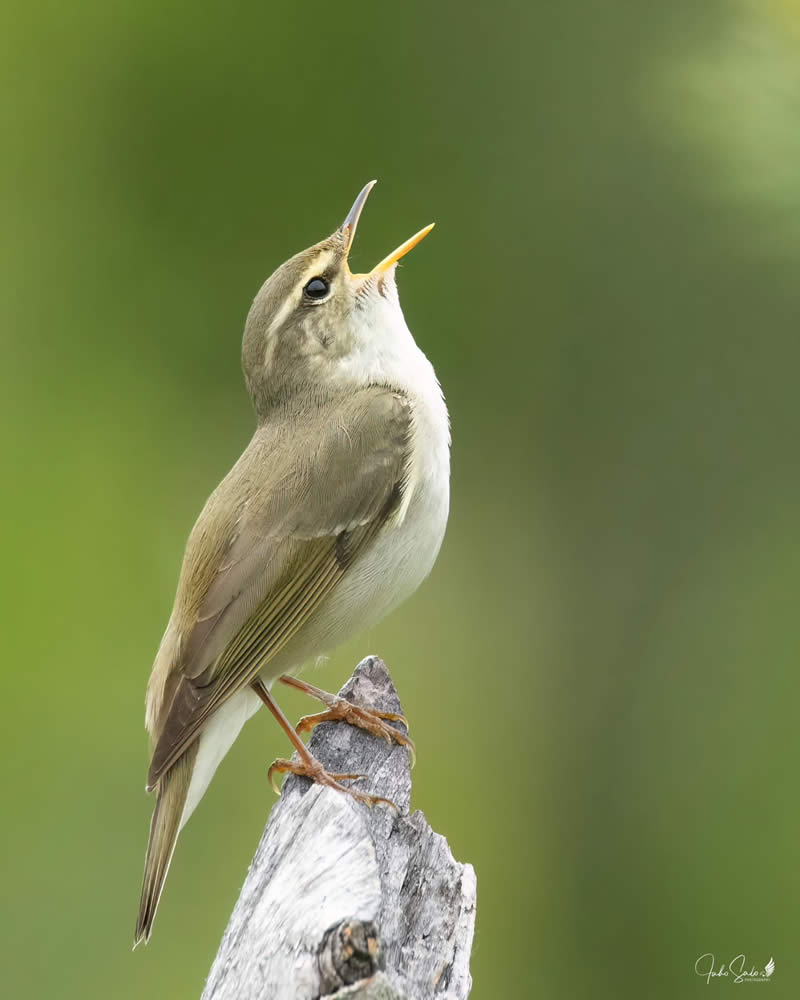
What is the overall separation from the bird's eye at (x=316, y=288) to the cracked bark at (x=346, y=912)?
117cm

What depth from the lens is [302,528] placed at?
8.63ft

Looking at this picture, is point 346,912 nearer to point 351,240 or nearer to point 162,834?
point 162,834

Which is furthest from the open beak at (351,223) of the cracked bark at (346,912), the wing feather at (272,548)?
the cracked bark at (346,912)

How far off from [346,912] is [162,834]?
93 centimetres

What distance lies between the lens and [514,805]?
4.31m

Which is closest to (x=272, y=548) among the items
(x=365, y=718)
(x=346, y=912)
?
(x=365, y=718)

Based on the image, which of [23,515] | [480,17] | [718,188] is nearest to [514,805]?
[23,515]

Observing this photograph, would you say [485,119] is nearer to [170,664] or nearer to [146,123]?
[146,123]

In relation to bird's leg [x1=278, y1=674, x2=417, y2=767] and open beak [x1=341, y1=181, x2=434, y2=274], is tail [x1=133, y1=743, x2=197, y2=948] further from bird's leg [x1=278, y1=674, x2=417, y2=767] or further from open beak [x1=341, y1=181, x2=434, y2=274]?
open beak [x1=341, y1=181, x2=434, y2=274]

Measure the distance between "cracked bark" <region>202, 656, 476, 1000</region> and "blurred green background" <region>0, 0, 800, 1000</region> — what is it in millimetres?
1994

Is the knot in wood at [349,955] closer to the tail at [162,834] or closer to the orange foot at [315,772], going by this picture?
the orange foot at [315,772]

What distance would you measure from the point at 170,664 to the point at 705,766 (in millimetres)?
1820

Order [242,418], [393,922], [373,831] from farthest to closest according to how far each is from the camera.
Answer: [242,418] → [373,831] → [393,922]

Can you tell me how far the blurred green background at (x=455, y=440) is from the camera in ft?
13.1
